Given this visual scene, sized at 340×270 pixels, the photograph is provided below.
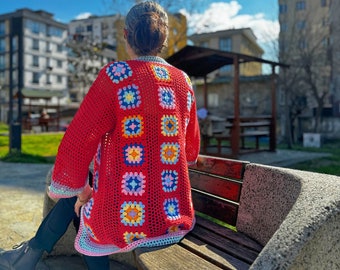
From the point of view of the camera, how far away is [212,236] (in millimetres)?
1895

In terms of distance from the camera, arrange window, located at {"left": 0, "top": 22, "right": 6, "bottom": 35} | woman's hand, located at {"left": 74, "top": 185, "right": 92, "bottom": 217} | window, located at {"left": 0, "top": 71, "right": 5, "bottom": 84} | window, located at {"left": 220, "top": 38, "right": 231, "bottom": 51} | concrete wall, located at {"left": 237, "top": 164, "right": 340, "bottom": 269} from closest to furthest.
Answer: concrete wall, located at {"left": 237, "top": 164, "right": 340, "bottom": 269}, woman's hand, located at {"left": 74, "top": 185, "right": 92, "bottom": 217}, window, located at {"left": 220, "top": 38, "right": 231, "bottom": 51}, window, located at {"left": 0, "top": 71, "right": 5, "bottom": 84}, window, located at {"left": 0, "top": 22, "right": 6, "bottom": 35}

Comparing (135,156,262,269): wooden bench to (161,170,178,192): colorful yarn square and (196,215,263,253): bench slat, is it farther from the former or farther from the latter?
(161,170,178,192): colorful yarn square

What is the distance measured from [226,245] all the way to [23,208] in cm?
Result: 290

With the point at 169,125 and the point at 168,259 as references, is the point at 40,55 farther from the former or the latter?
the point at 168,259

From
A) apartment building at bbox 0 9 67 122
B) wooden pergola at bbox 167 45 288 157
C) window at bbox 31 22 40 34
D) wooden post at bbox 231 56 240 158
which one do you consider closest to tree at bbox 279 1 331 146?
wooden pergola at bbox 167 45 288 157

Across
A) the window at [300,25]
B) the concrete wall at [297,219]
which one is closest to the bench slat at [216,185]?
the concrete wall at [297,219]

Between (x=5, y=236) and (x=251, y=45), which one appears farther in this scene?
(x=251, y=45)

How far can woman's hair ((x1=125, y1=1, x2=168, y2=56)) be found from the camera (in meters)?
1.65

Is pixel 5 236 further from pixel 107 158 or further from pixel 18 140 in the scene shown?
pixel 18 140

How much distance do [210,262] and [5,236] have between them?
2.17m

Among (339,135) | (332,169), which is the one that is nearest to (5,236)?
(332,169)

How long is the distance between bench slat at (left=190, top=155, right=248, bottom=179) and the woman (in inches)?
17.8

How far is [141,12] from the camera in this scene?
1.66 meters

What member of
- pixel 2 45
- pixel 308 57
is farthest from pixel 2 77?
pixel 308 57
